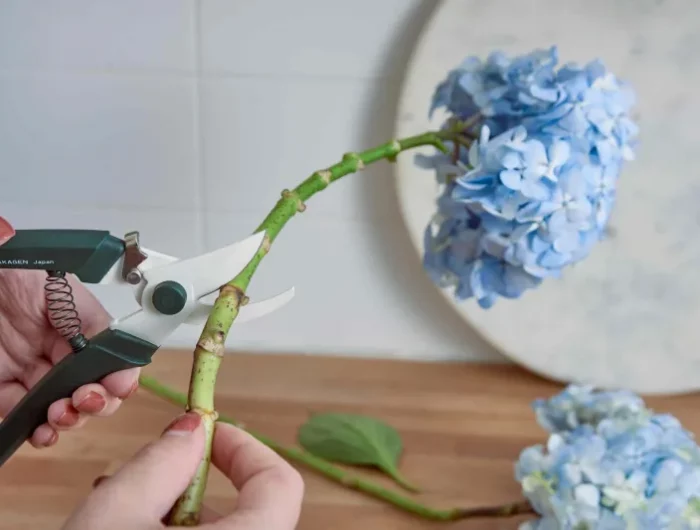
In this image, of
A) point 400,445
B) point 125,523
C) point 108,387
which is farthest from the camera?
point 400,445

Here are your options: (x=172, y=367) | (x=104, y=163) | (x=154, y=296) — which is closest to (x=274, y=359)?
(x=172, y=367)

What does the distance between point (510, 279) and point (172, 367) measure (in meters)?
0.39

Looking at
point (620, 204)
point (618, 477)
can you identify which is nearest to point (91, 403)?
point (618, 477)

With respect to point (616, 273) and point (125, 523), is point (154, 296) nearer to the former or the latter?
point (125, 523)

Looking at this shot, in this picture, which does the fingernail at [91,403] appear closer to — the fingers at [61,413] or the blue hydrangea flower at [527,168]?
the fingers at [61,413]

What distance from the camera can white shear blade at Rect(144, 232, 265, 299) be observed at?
13.4 inches

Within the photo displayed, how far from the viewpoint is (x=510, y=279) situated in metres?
0.41

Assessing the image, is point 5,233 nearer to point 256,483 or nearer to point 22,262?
point 22,262

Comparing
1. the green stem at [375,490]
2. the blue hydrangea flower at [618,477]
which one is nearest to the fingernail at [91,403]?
the green stem at [375,490]

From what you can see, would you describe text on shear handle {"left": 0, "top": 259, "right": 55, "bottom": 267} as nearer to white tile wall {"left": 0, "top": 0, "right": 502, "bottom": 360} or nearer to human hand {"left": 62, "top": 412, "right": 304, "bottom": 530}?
human hand {"left": 62, "top": 412, "right": 304, "bottom": 530}

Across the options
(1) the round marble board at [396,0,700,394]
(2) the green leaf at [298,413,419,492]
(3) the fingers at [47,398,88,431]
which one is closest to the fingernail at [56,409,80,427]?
(3) the fingers at [47,398,88,431]

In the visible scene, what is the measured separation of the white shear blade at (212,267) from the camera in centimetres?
34

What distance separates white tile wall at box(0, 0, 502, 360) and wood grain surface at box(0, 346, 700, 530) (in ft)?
0.14

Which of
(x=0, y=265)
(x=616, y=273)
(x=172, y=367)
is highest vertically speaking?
(x=0, y=265)
